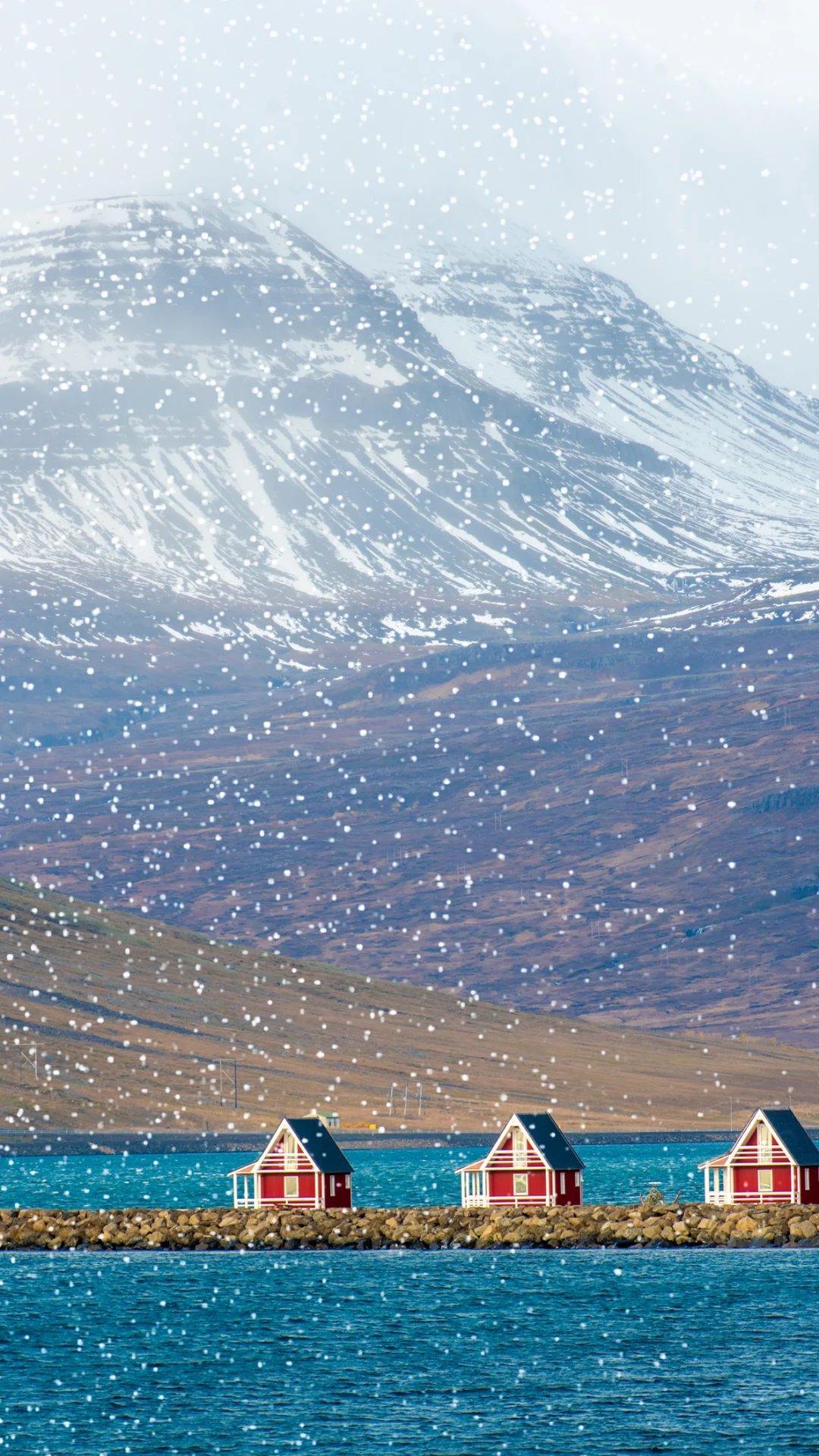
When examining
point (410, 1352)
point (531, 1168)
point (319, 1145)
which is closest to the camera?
point (410, 1352)

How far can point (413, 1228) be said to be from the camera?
98.7 meters

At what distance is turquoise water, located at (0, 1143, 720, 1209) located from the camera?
131 meters

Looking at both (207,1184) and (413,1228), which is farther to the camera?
(207,1184)

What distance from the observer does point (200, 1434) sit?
5778 cm

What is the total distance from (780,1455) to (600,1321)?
1031 inches

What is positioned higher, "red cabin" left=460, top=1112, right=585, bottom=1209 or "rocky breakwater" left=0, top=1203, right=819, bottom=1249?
"red cabin" left=460, top=1112, right=585, bottom=1209

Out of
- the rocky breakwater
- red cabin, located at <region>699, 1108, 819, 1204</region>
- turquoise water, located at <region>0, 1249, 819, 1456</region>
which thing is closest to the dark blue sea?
turquoise water, located at <region>0, 1249, 819, 1456</region>

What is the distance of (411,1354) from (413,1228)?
26.9 meters

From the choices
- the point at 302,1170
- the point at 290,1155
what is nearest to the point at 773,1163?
the point at 302,1170

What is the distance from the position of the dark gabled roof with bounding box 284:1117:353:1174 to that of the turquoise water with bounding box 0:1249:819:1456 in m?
4.38

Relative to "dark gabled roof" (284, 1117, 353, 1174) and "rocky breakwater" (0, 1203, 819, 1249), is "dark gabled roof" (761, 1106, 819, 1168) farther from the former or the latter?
"dark gabled roof" (284, 1117, 353, 1174)

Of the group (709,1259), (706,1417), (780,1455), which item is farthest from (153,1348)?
(709,1259)

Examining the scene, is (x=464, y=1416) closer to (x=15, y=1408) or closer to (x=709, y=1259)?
(x=15, y=1408)

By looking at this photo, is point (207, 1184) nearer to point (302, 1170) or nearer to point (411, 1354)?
point (302, 1170)
